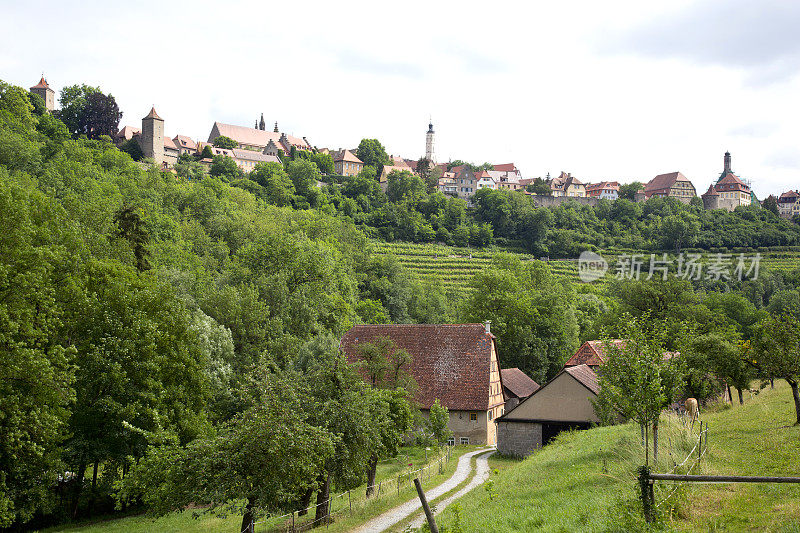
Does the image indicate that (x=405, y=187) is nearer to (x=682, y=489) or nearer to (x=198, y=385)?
(x=198, y=385)

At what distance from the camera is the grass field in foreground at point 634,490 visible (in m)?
9.94

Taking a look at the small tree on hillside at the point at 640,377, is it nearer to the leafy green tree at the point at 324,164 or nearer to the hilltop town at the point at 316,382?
the hilltop town at the point at 316,382

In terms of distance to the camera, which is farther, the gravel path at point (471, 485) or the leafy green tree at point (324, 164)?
the leafy green tree at point (324, 164)

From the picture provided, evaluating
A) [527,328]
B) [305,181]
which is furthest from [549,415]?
[305,181]

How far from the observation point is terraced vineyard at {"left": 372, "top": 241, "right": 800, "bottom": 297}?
3450 inches

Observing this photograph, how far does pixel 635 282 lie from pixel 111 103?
82477mm

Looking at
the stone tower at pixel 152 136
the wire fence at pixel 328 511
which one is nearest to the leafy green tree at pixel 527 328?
the wire fence at pixel 328 511

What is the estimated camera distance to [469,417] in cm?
3647

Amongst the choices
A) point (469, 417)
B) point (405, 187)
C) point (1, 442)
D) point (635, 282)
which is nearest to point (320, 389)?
point (1, 442)

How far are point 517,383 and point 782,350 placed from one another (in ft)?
88.0

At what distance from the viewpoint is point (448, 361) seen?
3825 centimetres

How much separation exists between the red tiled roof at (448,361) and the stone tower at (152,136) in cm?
7426

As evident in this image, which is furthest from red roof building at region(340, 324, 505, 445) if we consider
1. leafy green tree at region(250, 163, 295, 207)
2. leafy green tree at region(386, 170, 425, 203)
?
leafy green tree at region(386, 170, 425, 203)

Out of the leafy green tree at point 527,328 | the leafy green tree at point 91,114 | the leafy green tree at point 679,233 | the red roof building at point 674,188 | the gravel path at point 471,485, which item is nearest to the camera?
the gravel path at point 471,485
